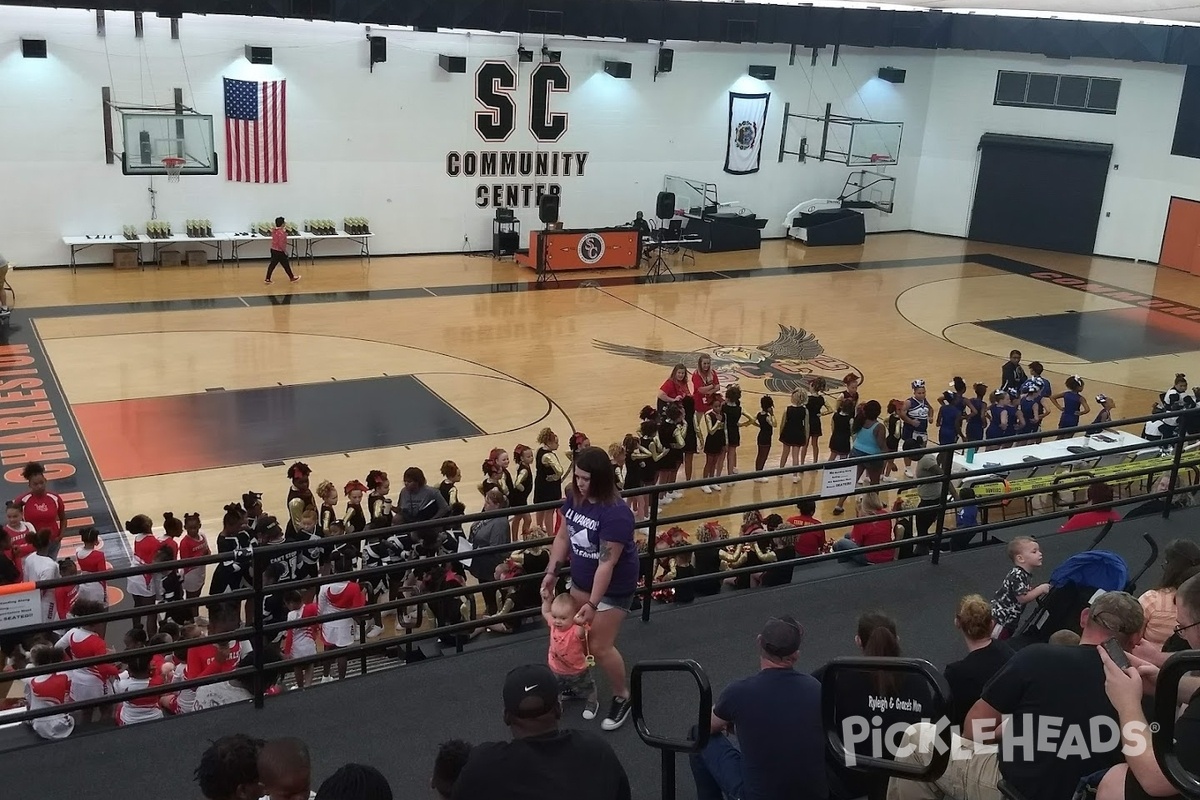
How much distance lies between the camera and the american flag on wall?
71.1 ft

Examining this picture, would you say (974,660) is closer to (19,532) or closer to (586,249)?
(19,532)

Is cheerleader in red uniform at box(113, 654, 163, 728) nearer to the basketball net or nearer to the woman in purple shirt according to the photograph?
the woman in purple shirt

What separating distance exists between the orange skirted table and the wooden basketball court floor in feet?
1.54

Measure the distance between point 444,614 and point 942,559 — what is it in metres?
3.34

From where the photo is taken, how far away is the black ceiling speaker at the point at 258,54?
21453 mm

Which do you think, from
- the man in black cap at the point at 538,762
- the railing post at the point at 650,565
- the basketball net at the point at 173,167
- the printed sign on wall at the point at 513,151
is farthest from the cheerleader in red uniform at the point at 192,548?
the printed sign on wall at the point at 513,151

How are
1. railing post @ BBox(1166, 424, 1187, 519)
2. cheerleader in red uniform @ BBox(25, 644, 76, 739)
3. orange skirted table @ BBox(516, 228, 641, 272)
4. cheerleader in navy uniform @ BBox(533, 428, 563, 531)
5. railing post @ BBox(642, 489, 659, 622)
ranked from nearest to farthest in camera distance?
cheerleader in red uniform @ BBox(25, 644, 76, 739), railing post @ BBox(642, 489, 659, 622), railing post @ BBox(1166, 424, 1187, 519), cheerleader in navy uniform @ BBox(533, 428, 563, 531), orange skirted table @ BBox(516, 228, 641, 272)

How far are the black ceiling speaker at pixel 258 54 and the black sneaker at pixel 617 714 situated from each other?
750 inches

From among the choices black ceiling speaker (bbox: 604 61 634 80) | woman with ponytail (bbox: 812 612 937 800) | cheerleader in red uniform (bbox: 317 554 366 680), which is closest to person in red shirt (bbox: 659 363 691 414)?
cheerleader in red uniform (bbox: 317 554 366 680)

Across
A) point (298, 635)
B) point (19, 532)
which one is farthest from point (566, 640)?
point (19, 532)

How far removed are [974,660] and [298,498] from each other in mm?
6188

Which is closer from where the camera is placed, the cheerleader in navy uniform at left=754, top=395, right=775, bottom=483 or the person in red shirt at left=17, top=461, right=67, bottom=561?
the person in red shirt at left=17, top=461, right=67, bottom=561

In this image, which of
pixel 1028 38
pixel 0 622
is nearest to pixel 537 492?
pixel 0 622

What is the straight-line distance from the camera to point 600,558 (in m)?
5.20
